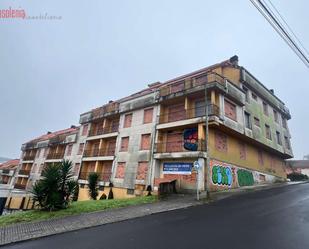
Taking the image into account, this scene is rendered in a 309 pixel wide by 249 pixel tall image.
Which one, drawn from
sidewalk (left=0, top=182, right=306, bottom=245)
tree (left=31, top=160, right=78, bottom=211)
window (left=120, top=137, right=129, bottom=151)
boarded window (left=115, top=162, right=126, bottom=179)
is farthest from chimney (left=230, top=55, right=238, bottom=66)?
tree (left=31, top=160, right=78, bottom=211)

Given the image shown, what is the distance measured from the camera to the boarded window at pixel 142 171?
1965 centimetres

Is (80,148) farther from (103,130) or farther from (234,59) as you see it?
(234,59)

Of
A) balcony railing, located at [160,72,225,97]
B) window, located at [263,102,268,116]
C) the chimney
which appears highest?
the chimney

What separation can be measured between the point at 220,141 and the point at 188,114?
147 inches

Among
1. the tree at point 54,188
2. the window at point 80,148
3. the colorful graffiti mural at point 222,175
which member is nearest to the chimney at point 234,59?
the colorful graffiti mural at point 222,175

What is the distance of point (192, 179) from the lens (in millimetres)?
16578

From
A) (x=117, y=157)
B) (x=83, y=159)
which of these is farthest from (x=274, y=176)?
(x=83, y=159)

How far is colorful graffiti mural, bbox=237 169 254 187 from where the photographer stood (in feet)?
62.2

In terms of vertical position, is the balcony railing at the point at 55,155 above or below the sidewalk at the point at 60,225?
above

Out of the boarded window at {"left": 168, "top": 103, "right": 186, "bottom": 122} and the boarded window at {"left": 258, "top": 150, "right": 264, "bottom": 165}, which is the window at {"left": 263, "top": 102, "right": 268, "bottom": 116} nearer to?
the boarded window at {"left": 258, "top": 150, "right": 264, "bottom": 165}

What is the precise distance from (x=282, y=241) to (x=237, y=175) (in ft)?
48.3

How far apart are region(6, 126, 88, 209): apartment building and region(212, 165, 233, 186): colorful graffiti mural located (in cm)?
1586

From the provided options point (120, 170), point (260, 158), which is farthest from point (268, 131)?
point (120, 170)

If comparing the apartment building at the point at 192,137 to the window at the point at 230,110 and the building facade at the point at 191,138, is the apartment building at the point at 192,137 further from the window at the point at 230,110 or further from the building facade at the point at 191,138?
the window at the point at 230,110
